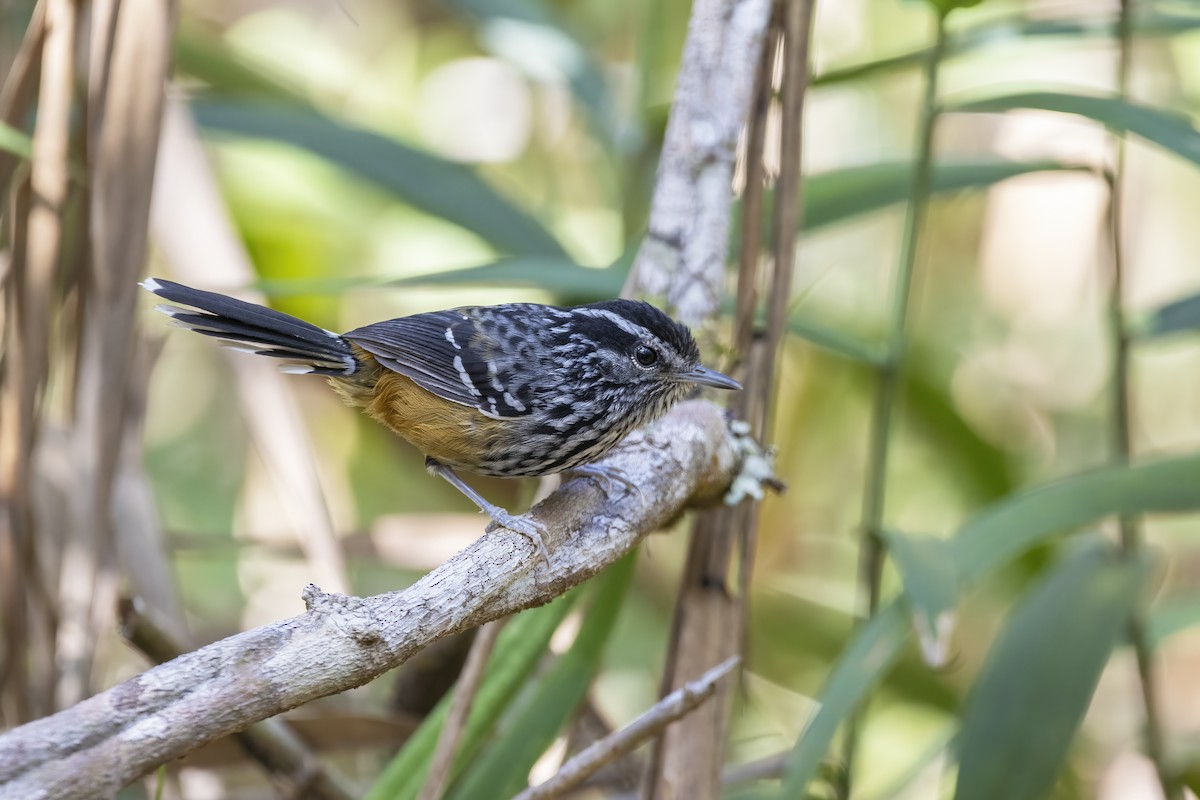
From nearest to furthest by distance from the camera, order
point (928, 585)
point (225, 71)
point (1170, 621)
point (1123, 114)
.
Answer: point (928, 585)
point (1123, 114)
point (1170, 621)
point (225, 71)

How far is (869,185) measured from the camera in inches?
111

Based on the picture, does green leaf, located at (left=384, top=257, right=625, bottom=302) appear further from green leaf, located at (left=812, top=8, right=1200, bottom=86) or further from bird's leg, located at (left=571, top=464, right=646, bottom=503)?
green leaf, located at (left=812, top=8, right=1200, bottom=86)

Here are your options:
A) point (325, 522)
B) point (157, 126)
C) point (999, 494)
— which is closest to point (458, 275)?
point (157, 126)

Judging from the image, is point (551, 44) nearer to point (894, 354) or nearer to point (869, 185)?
point (869, 185)

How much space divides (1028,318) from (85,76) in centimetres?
417

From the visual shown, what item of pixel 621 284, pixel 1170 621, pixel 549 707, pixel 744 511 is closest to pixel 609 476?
pixel 744 511

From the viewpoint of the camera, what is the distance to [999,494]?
12.6 feet

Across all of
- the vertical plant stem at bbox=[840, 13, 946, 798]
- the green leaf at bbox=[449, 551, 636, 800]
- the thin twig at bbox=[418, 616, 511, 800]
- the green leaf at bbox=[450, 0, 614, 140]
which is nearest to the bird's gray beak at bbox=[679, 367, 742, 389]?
the green leaf at bbox=[449, 551, 636, 800]

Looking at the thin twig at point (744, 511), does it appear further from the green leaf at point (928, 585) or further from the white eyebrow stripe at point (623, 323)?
the green leaf at point (928, 585)

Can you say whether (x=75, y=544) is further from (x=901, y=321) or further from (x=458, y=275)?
(x=901, y=321)

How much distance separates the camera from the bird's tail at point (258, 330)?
7.39 feet

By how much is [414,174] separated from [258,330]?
93cm

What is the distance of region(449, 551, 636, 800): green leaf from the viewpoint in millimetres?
2158

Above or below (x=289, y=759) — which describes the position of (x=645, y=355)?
above
